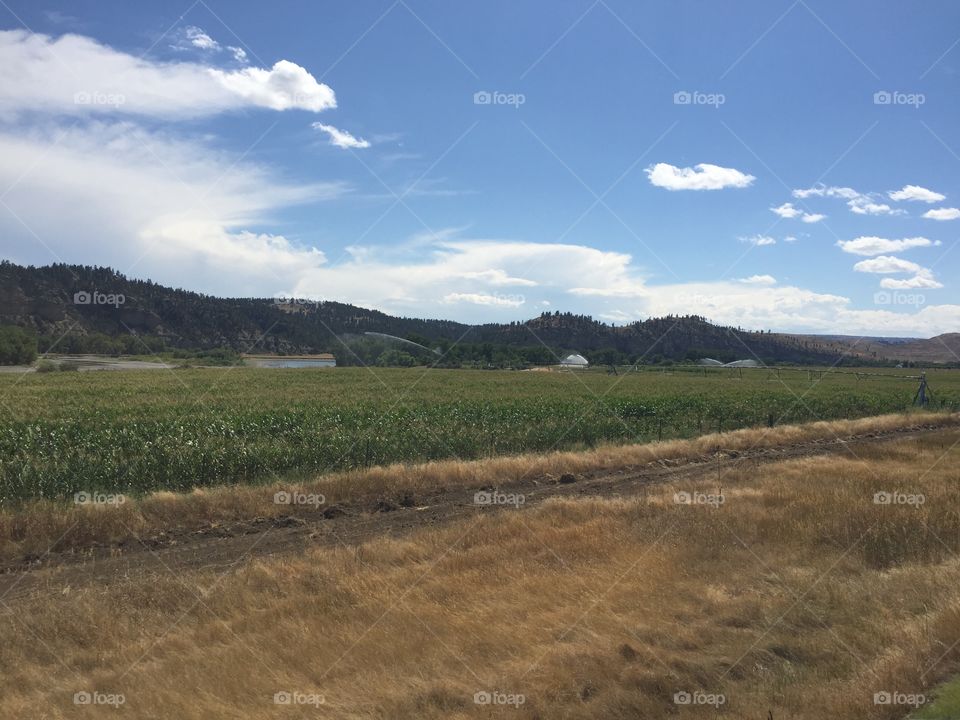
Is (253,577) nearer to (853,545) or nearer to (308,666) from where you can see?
(308,666)

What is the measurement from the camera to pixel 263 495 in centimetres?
1274

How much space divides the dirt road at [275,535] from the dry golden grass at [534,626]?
0.85 meters

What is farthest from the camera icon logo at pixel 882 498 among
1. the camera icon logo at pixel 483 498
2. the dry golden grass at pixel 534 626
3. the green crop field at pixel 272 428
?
the green crop field at pixel 272 428

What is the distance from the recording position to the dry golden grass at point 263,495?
1024cm

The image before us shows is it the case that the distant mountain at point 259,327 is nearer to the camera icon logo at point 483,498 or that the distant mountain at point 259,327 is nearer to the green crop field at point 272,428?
the green crop field at point 272,428

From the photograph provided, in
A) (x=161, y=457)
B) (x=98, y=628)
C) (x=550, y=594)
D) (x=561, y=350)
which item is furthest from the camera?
(x=561, y=350)

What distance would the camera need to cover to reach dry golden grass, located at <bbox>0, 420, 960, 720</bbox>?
5.30m

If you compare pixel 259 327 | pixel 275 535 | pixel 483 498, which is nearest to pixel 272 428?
pixel 483 498

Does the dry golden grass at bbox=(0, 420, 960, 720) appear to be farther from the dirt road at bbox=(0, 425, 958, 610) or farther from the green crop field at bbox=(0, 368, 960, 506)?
the green crop field at bbox=(0, 368, 960, 506)

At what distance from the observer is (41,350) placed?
3258 inches

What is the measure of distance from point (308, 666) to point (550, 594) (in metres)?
2.87

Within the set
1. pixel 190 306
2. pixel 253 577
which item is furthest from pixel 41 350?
pixel 253 577

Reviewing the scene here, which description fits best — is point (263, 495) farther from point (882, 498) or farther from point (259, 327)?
point (259, 327)

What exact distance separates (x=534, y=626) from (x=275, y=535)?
5994mm
